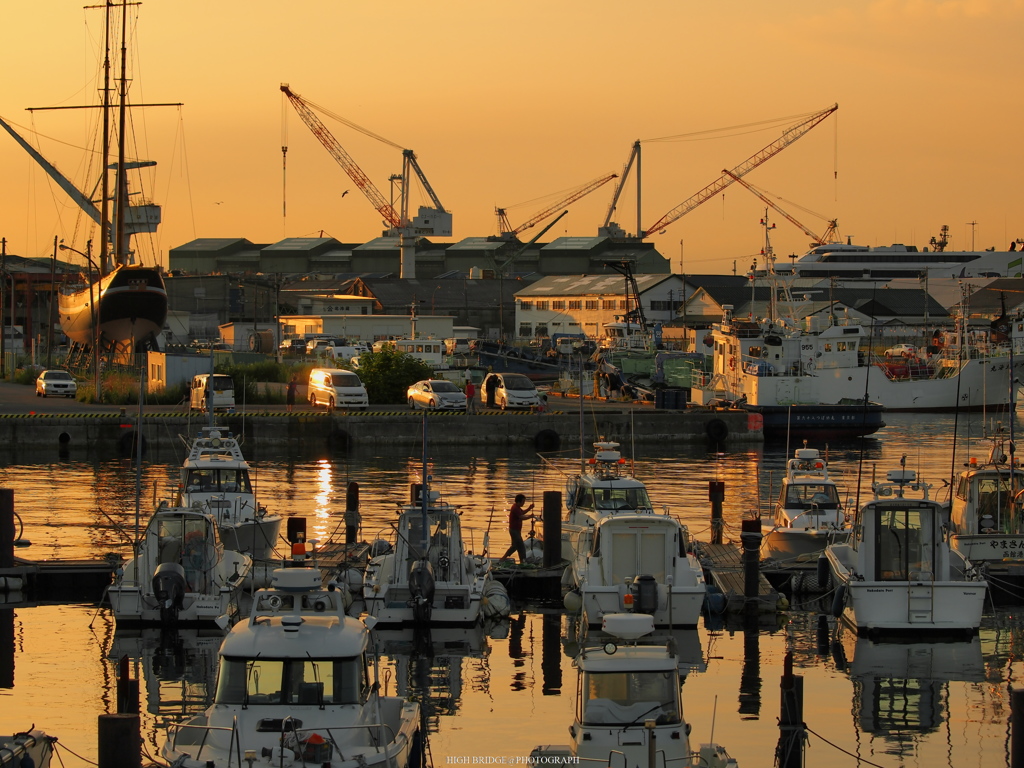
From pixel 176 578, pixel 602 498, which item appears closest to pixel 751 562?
pixel 602 498

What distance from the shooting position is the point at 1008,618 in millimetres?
24203

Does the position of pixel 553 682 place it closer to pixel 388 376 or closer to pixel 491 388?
pixel 491 388

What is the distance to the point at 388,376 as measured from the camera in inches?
2495

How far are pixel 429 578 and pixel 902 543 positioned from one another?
7.38 m

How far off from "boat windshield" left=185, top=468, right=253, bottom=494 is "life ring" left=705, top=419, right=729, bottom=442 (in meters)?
29.8

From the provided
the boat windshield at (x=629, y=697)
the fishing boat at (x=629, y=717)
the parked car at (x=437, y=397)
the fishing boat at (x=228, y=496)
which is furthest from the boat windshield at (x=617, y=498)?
the parked car at (x=437, y=397)

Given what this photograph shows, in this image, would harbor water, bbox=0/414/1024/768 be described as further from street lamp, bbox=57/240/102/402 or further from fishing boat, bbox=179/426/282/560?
street lamp, bbox=57/240/102/402

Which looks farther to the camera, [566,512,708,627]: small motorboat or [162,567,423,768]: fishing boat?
[566,512,708,627]: small motorboat

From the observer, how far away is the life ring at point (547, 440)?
5375 cm

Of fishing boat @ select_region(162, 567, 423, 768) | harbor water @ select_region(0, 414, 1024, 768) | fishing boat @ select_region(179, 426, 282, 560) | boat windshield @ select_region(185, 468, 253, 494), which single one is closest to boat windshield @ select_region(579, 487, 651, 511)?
harbor water @ select_region(0, 414, 1024, 768)

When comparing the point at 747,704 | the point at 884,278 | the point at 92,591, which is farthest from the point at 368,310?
the point at 747,704

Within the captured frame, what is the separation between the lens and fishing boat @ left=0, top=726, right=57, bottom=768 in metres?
13.6

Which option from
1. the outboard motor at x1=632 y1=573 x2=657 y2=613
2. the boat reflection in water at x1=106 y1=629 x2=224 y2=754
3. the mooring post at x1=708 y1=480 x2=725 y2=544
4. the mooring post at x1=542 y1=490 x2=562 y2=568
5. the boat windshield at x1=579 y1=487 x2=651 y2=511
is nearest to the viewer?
the boat reflection in water at x1=106 y1=629 x2=224 y2=754

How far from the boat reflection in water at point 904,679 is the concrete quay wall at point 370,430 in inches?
1143
